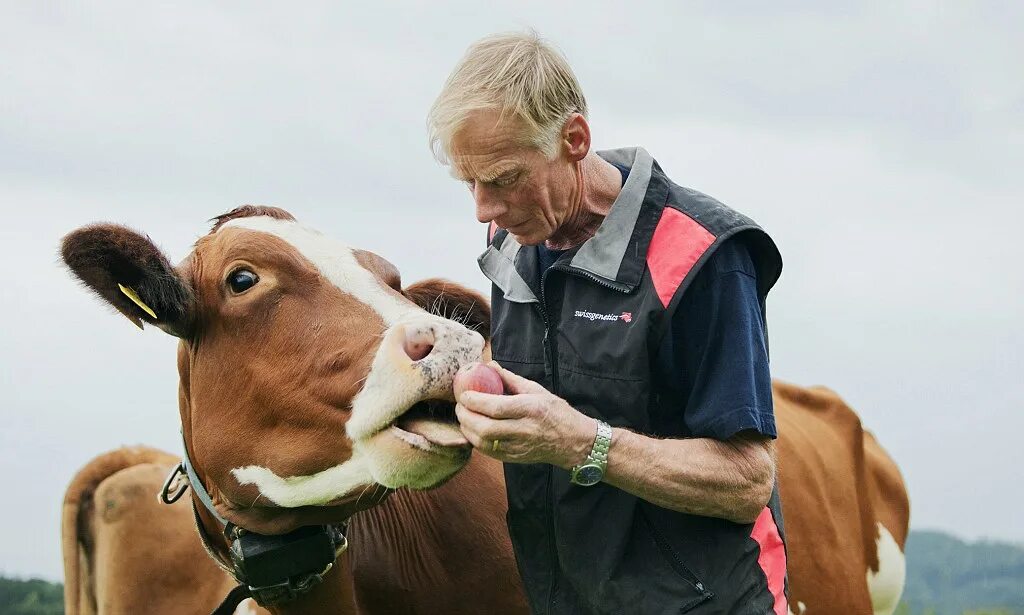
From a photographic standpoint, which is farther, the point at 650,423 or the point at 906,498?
the point at 906,498

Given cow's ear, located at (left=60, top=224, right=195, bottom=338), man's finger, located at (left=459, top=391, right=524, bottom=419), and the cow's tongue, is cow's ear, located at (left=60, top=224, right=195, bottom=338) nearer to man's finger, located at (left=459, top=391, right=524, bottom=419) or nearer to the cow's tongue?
the cow's tongue

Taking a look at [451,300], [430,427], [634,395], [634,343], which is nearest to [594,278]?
[634,343]

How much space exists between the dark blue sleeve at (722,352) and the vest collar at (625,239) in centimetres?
19

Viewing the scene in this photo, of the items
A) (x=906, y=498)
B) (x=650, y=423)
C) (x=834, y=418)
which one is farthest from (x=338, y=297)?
(x=906, y=498)

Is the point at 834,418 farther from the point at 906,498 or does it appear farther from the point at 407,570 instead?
the point at 407,570

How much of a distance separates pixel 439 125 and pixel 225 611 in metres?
1.79

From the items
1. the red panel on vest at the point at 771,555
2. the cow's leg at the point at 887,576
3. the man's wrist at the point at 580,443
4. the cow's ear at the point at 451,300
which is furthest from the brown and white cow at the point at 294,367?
the cow's leg at the point at 887,576

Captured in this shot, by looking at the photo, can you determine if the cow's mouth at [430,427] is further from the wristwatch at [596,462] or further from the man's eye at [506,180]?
the man's eye at [506,180]

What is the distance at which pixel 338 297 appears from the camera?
3311 mm

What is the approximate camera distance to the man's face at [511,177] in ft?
10.6

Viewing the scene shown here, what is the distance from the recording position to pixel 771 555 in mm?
3344

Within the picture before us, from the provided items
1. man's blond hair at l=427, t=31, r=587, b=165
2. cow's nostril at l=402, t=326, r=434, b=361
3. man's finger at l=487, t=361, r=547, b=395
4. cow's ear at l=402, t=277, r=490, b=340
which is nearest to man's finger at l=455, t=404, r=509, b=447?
man's finger at l=487, t=361, r=547, b=395

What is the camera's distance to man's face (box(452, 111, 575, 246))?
10.6ft

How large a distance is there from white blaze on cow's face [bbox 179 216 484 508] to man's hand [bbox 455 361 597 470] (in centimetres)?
18
